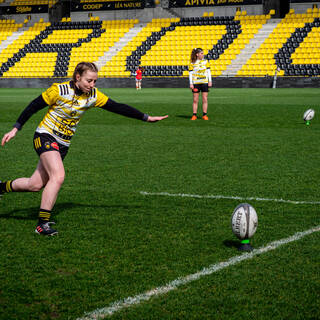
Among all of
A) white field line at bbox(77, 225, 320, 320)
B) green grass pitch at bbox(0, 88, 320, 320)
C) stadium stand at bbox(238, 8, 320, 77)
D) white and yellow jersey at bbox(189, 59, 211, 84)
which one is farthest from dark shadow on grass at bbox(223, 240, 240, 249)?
stadium stand at bbox(238, 8, 320, 77)

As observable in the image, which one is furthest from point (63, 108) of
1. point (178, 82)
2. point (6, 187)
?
point (178, 82)

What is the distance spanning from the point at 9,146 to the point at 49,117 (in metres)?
6.90

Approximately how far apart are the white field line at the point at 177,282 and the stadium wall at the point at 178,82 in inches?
1335

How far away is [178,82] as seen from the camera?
136 ft

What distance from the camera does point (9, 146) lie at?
12086 mm

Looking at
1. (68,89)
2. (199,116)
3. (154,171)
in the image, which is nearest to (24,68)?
(199,116)

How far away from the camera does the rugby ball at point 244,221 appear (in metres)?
4.78

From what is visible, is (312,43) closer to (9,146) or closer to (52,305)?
(9,146)

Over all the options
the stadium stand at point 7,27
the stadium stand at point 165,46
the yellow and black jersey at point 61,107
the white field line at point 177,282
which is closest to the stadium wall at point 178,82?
the stadium stand at point 165,46

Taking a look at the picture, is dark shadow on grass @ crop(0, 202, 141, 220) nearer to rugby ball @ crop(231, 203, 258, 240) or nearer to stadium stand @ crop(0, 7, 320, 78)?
rugby ball @ crop(231, 203, 258, 240)

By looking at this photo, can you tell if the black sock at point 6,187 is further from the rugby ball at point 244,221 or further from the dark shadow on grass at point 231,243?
the rugby ball at point 244,221

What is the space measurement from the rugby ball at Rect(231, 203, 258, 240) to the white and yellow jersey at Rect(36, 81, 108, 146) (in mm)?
1828

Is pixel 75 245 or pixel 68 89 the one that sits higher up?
pixel 68 89

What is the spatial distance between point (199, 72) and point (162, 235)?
11233 millimetres
